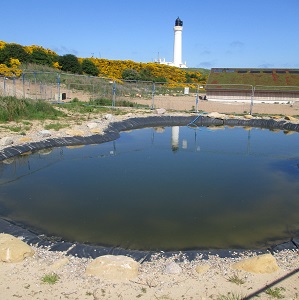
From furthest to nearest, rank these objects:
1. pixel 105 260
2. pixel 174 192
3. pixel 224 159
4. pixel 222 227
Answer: pixel 224 159, pixel 174 192, pixel 222 227, pixel 105 260

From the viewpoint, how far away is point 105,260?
4.48 metres

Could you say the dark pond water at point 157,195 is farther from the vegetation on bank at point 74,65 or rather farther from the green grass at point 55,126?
the vegetation on bank at point 74,65

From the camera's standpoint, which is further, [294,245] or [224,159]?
[224,159]

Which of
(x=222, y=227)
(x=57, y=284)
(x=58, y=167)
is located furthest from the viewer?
(x=58, y=167)

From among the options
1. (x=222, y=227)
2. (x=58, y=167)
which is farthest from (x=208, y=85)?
(x=222, y=227)

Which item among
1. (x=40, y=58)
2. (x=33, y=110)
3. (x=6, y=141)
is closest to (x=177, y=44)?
(x=40, y=58)

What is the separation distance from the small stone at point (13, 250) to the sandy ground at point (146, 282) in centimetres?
8

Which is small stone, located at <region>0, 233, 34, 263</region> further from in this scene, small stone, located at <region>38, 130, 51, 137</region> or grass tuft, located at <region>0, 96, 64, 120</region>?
grass tuft, located at <region>0, 96, 64, 120</region>

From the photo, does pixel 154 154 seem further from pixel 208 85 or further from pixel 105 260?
pixel 208 85

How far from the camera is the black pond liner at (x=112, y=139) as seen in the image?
5.07 metres

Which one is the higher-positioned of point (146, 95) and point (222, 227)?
point (146, 95)

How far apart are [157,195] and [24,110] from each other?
31.4 feet

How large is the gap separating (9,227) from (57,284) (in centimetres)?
208

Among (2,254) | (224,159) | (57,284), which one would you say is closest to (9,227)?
(2,254)
